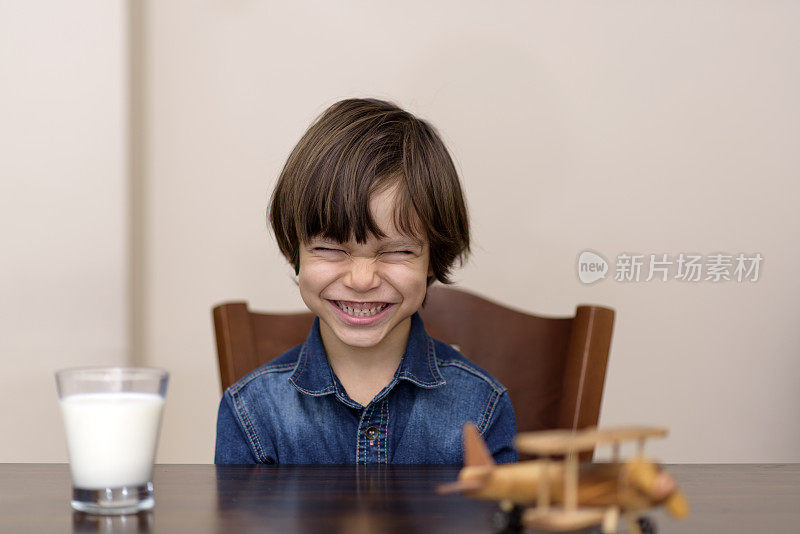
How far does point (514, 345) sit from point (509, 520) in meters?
0.73

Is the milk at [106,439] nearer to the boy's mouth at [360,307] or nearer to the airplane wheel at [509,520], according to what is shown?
the airplane wheel at [509,520]

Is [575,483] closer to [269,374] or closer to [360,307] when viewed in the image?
[360,307]

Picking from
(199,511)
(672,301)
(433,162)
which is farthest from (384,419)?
(672,301)

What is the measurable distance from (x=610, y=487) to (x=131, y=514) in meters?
0.33

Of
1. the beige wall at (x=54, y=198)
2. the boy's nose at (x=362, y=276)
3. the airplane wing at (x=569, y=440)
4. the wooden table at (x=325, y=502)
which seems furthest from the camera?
the beige wall at (x=54, y=198)

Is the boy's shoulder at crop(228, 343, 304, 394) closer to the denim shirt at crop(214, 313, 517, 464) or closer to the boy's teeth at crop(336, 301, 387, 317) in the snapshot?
the denim shirt at crop(214, 313, 517, 464)

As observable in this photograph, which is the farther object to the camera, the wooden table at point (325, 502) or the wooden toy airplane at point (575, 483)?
the wooden table at point (325, 502)

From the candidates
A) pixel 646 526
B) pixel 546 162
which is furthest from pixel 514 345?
pixel 646 526

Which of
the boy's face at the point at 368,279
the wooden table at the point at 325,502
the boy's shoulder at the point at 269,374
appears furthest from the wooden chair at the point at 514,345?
the wooden table at the point at 325,502

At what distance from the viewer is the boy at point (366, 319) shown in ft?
3.06

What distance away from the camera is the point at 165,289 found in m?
1.74

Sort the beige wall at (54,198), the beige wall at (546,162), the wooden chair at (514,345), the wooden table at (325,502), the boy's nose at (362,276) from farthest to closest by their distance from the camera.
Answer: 1. the beige wall at (546,162)
2. the beige wall at (54,198)
3. the wooden chair at (514,345)
4. the boy's nose at (362,276)
5. the wooden table at (325,502)

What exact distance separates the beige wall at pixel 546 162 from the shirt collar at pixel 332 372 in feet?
2.36

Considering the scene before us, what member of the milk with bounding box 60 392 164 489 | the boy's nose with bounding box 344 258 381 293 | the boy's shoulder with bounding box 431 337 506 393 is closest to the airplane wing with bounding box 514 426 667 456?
the milk with bounding box 60 392 164 489
